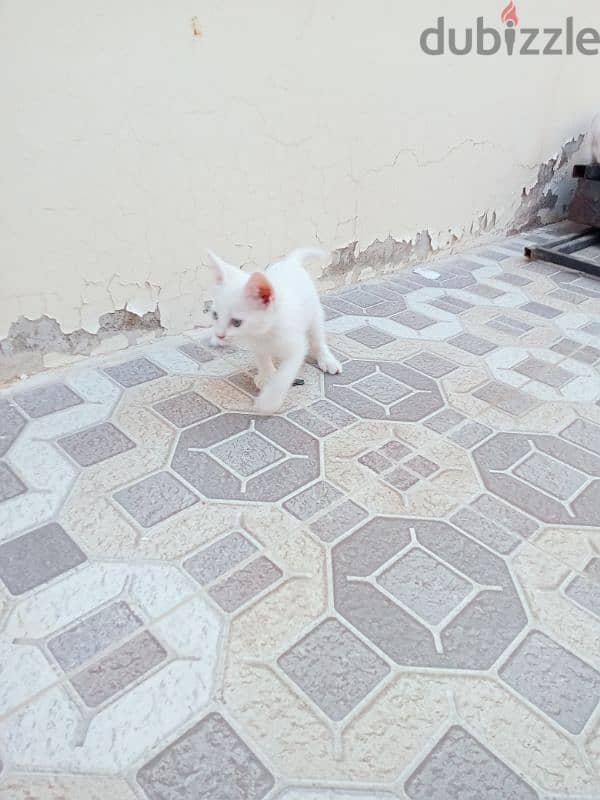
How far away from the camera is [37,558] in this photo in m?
1.26

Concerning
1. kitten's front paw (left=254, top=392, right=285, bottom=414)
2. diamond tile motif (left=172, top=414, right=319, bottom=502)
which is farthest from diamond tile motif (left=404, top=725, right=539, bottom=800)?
kitten's front paw (left=254, top=392, right=285, bottom=414)

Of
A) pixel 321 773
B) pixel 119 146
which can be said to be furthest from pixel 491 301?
pixel 321 773

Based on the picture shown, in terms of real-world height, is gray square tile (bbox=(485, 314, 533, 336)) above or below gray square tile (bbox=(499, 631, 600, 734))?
above

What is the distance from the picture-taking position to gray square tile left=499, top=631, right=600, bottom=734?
1016 mm

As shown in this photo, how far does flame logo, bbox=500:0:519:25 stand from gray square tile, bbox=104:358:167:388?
8.61 ft

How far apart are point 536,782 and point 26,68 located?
2049 millimetres

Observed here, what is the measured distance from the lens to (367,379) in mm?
2037

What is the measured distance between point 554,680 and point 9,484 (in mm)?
1319

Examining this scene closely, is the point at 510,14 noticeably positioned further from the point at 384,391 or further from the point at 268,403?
the point at 268,403

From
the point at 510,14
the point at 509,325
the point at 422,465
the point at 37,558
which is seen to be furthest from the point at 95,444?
the point at 510,14

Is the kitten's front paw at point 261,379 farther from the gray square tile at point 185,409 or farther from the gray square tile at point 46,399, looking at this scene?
the gray square tile at point 46,399

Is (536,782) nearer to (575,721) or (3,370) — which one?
(575,721)

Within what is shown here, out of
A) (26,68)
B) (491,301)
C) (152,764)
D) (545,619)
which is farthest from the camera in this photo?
(491,301)

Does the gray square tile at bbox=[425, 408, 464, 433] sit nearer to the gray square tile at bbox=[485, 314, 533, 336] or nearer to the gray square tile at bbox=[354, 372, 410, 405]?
the gray square tile at bbox=[354, 372, 410, 405]
